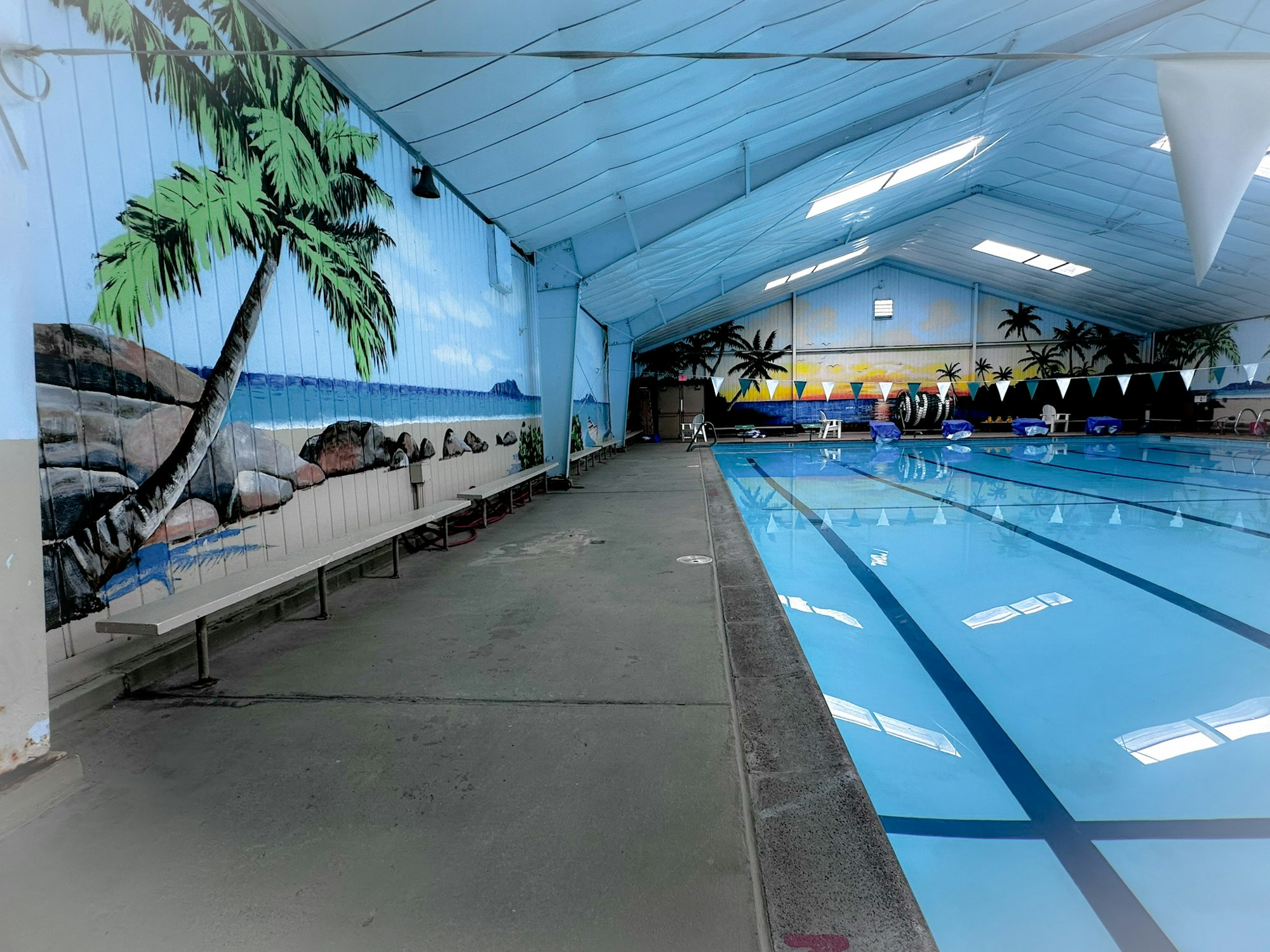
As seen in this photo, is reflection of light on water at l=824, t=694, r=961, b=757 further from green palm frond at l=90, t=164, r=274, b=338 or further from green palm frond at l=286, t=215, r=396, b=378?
green palm frond at l=286, t=215, r=396, b=378

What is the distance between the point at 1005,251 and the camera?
64.6 ft

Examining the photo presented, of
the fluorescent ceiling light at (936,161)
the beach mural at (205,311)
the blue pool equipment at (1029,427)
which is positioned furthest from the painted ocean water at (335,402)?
the blue pool equipment at (1029,427)

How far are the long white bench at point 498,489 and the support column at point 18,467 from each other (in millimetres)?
3943

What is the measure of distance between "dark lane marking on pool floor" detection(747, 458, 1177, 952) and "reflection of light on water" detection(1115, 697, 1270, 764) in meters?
0.46

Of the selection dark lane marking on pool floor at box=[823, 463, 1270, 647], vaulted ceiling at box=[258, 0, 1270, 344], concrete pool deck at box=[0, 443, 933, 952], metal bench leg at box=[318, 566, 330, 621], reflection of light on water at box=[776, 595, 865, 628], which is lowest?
reflection of light on water at box=[776, 595, 865, 628]

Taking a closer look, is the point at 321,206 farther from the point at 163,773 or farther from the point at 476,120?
the point at 163,773

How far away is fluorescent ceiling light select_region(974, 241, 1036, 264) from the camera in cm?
1912

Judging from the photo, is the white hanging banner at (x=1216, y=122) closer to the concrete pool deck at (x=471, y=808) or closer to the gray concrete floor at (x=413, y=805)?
the concrete pool deck at (x=471, y=808)

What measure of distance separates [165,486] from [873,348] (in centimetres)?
2517

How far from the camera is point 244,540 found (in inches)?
134

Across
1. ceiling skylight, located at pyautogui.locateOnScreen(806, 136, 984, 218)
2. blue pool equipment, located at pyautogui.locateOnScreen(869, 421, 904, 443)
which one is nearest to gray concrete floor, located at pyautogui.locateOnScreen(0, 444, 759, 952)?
ceiling skylight, located at pyautogui.locateOnScreen(806, 136, 984, 218)

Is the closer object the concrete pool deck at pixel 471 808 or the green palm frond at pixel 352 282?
the concrete pool deck at pixel 471 808

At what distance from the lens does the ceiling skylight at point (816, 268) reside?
19.0 m

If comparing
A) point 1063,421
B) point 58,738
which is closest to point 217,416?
point 58,738
